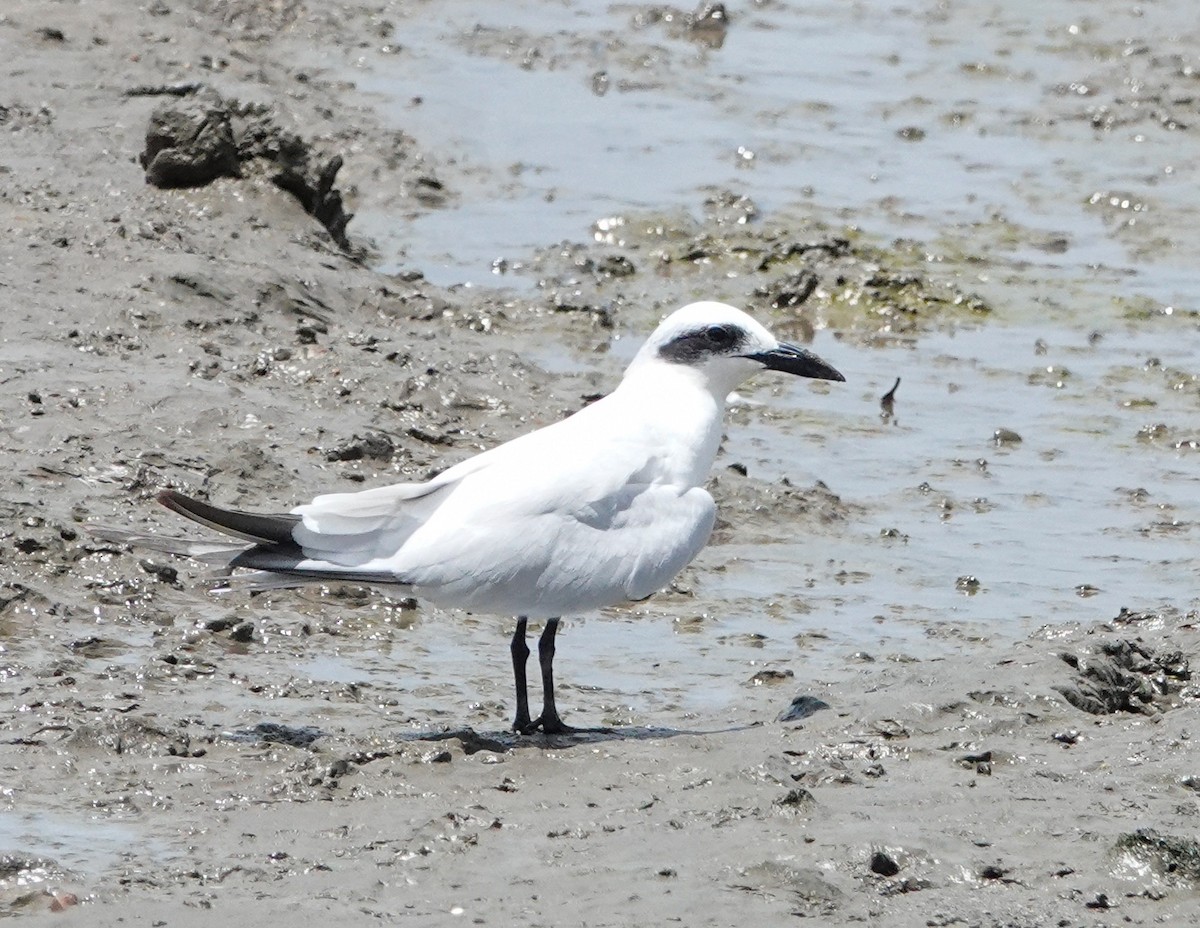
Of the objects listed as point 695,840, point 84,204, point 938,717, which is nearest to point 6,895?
point 695,840

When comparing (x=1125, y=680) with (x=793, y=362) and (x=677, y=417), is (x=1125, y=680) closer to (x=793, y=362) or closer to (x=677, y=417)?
(x=793, y=362)

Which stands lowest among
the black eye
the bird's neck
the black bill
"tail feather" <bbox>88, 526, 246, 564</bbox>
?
"tail feather" <bbox>88, 526, 246, 564</bbox>

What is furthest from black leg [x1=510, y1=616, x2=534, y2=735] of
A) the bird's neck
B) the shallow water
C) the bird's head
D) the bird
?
the shallow water

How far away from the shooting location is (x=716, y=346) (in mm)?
6277

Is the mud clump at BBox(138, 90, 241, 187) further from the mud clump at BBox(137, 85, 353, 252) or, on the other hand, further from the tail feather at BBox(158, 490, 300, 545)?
the tail feather at BBox(158, 490, 300, 545)

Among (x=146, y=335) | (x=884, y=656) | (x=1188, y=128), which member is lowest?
(x=884, y=656)

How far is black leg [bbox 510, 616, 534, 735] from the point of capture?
586 cm

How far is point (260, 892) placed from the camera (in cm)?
453

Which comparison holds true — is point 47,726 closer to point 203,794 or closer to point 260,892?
point 203,794

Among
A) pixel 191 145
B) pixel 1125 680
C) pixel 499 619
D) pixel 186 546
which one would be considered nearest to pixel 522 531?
pixel 186 546

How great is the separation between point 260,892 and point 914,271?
7298 mm

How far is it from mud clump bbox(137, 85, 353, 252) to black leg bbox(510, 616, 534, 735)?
4808 millimetres

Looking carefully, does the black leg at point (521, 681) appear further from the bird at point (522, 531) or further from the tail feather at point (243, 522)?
the tail feather at point (243, 522)

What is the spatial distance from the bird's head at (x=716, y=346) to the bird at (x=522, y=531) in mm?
242
